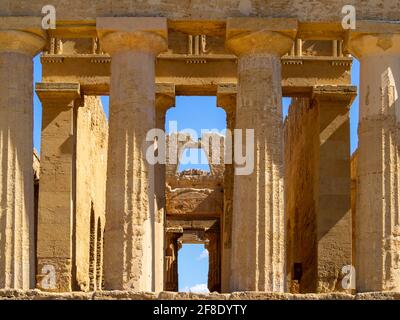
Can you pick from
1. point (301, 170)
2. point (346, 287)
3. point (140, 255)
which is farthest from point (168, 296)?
point (301, 170)

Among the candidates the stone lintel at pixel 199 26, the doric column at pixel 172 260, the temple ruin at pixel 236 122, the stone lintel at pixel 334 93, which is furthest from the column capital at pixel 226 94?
the doric column at pixel 172 260

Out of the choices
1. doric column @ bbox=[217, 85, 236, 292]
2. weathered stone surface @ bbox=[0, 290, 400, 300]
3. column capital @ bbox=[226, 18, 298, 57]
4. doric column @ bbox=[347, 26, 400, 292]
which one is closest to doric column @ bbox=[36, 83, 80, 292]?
doric column @ bbox=[217, 85, 236, 292]

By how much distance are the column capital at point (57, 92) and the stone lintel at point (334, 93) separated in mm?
6631

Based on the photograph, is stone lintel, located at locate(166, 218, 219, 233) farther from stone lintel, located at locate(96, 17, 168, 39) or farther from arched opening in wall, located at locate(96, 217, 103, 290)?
stone lintel, located at locate(96, 17, 168, 39)

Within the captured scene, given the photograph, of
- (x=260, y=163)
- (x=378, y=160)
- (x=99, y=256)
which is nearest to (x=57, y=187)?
(x=99, y=256)

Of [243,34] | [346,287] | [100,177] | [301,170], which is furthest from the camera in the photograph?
[100,177]

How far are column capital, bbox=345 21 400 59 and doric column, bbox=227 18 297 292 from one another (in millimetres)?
1535

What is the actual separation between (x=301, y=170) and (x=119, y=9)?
36.5 ft

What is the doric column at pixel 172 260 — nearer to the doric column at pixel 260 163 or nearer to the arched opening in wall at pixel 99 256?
the arched opening in wall at pixel 99 256

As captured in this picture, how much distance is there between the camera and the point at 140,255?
32125mm

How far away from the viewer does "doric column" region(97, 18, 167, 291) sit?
32125mm

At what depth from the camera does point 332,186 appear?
38969 mm

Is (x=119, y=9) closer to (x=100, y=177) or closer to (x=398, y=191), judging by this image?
(x=398, y=191)

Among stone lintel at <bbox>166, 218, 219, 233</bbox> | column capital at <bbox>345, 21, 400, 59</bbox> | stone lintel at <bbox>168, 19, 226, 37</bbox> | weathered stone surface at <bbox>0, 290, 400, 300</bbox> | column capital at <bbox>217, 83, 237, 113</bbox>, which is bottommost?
weathered stone surface at <bbox>0, 290, 400, 300</bbox>
